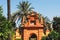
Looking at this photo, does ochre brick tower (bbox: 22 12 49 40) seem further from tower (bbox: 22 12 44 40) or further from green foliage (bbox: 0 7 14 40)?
green foliage (bbox: 0 7 14 40)

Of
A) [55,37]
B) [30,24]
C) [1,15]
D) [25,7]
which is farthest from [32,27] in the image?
[1,15]

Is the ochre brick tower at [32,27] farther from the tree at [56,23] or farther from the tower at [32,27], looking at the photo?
the tree at [56,23]

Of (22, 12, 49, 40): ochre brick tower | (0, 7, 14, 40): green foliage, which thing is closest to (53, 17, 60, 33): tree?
(22, 12, 49, 40): ochre brick tower

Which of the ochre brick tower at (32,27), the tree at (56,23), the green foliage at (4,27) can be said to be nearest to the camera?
the green foliage at (4,27)

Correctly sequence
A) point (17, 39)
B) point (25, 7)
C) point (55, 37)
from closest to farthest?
point (55, 37), point (17, 39), point (25, 7)

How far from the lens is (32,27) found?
69938 millimetres

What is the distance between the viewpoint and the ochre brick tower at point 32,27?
230ft

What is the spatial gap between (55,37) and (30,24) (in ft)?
36.4

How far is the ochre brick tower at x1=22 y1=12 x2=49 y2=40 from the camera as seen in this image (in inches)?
2761

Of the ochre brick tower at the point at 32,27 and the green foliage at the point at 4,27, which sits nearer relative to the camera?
the green foliage at the point at 4,27

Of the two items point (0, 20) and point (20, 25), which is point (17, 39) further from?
point (0, 20)

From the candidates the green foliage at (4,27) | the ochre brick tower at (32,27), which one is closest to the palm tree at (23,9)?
the ochre brick tower at (32,27)

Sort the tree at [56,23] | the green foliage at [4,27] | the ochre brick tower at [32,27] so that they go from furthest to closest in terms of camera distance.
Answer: the tree at [56,23] < the ochre brick tower at [32,27] < the green foliage at [4,27]

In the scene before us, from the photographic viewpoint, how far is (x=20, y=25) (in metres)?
70.2
